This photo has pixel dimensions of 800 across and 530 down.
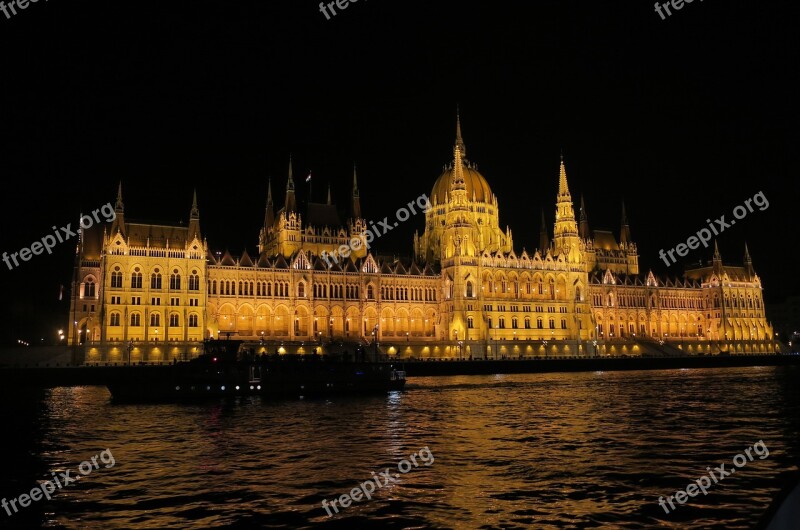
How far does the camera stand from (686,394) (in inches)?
2205

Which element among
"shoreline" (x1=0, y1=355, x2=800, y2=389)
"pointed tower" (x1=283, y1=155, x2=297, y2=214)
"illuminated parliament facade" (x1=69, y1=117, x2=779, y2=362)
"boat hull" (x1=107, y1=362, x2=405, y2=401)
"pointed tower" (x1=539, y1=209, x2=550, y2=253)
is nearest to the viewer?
"boat hull" (x1=107, y1=362, x2=405, y2=401)

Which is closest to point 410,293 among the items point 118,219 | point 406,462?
point 118,219

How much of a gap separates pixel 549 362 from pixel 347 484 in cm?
8434

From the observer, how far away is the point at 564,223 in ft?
443

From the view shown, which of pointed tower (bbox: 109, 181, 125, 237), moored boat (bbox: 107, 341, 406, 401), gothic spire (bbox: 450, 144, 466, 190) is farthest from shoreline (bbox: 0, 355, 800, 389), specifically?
gothic spire (bbox: 450, 144, 466, 190)

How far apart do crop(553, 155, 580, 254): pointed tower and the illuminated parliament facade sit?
26 centimetres

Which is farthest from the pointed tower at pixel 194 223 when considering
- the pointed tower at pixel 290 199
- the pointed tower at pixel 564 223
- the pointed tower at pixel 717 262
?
Answer: the pointed tower at pixel 717 262

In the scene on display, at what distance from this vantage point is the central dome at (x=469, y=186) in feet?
436

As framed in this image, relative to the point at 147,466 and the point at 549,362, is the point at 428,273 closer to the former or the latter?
the point at 549,362

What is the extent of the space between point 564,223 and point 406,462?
11364 cm

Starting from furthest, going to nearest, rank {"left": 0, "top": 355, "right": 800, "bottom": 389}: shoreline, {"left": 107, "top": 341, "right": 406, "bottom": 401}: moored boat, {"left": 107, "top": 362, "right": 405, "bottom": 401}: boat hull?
1. {"left": 0, "top": 355, "right": 800, "bottom": 389}: shoreline
2. {"left": 107, "top": 341, "right": 406, "bottom": 401}: moored boat
3. {"left": 107, "top": 362, "right": 405, "bottom": 401}: boat hull

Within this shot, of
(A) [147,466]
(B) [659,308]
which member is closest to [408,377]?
(A) [147,466]

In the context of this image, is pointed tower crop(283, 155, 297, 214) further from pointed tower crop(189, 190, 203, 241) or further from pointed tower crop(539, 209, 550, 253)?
pointed tower crop(539, 209, 550, 253)

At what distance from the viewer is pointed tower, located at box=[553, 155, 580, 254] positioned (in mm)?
133625
